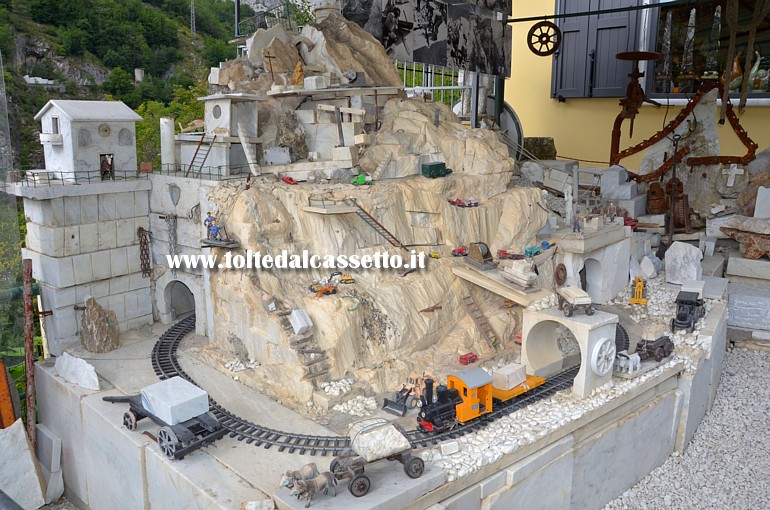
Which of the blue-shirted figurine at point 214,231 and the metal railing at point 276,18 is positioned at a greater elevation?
Answer: the metal railing at point 276,18

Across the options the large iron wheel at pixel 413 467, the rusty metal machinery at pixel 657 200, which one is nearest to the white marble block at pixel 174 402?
the large iron wheel at pixel 413 467

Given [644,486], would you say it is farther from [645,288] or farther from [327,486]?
[327,486]

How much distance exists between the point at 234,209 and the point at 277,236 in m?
1.24

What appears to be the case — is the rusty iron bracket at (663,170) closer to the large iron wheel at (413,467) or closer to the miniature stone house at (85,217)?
the miniature stone house at (85,217)

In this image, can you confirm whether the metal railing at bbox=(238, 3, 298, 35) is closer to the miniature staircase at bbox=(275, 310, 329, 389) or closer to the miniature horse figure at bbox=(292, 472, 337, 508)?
the miniature staircase at bbox=(275, 310, 329, 389)

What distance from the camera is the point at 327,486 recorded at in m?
9.98

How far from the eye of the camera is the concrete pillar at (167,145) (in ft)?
59.5

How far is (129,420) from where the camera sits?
12609 millimetres

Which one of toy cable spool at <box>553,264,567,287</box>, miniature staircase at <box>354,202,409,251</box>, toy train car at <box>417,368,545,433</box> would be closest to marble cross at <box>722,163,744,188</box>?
toy cable spool at <box>553,264,567,287</box>

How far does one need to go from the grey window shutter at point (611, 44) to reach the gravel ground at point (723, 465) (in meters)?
17.5

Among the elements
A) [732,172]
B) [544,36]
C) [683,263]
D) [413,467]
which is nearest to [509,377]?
[413,467]

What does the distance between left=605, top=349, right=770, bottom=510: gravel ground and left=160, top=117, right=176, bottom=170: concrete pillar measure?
14733 mm

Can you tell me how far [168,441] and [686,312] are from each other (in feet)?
46.5

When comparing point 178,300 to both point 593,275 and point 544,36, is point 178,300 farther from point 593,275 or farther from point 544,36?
point 544,36
